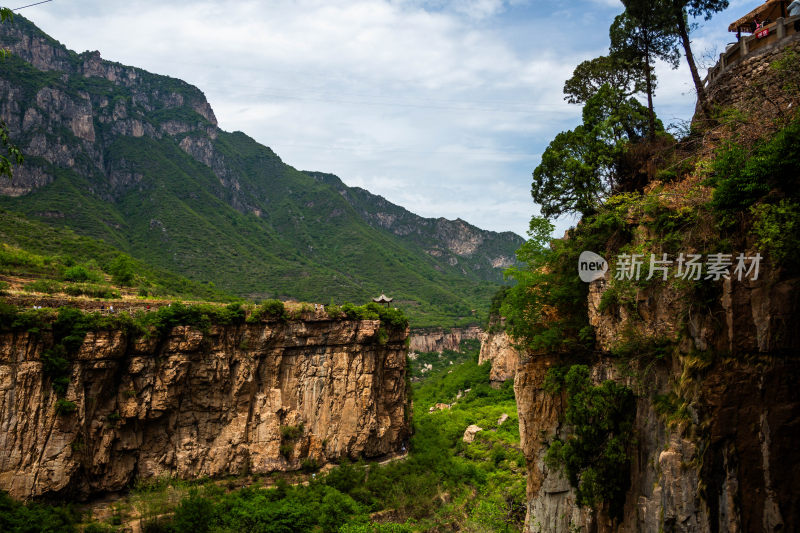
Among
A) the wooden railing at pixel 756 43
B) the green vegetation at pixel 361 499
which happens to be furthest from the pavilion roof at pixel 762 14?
the green vegetation at pixel 361 499

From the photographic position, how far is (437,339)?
107062mm

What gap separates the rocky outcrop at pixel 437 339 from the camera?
104250 mm

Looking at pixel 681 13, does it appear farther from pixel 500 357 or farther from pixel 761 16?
pixel 500 357

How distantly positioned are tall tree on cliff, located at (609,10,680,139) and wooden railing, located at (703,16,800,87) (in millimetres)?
2070

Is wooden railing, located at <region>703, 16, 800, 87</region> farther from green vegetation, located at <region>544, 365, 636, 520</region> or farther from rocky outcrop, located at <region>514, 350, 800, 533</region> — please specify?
green vegetation, located at <region>544, 365, 636, 520</region>

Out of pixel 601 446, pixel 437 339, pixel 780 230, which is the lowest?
pixel 437 339

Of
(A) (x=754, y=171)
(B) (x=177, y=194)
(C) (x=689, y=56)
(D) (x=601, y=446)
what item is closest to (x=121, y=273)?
(D) (x=601, y=446)

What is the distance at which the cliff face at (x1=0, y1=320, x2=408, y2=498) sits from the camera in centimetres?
2422

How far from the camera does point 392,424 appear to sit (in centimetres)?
3978

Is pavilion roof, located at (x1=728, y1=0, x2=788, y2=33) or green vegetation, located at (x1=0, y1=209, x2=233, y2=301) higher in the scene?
pavilion roof, located at (x1=728, y1=0, x2=788, y2=33)

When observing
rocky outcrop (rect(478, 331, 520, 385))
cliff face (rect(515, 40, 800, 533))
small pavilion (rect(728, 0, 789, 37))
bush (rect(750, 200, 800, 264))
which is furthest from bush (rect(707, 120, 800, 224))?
rocky outcrop (rect(478, 331, 520, 385))

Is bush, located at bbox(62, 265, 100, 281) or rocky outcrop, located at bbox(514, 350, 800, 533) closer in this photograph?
rocky outcrop, located at bbox(514, 350, 800, 533)

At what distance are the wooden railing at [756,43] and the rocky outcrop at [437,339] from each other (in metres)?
84.9

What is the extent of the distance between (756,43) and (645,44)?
467 centimetres
